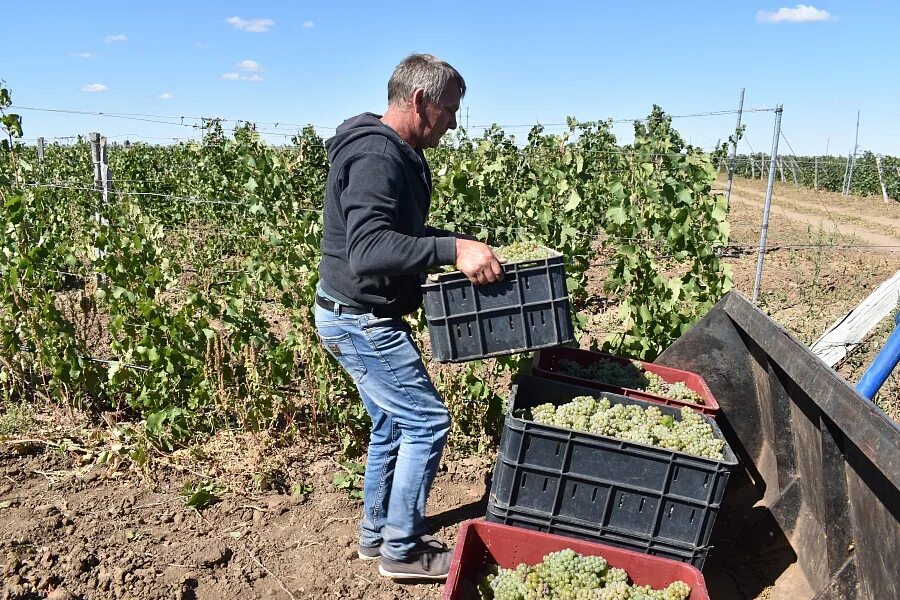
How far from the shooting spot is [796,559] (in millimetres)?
3039

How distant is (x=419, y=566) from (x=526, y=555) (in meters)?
0.60

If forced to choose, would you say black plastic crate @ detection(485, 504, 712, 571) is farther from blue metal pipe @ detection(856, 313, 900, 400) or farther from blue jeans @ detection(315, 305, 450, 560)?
blue metal pipe @ detection(856, 313, 900, 400)

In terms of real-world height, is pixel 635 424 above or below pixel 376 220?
below

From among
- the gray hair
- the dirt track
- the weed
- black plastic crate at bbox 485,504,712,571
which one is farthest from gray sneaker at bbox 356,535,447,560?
the dirt track

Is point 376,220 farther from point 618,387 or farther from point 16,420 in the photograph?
point 16,420

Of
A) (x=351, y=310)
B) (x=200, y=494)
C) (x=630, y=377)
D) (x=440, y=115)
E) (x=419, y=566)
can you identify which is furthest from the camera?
(x=200, y=494)

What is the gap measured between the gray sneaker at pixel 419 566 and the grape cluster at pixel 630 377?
1072mm

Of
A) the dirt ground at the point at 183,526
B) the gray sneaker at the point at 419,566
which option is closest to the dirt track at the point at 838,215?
the dirt ground at the point at 183,526

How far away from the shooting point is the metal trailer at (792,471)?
7.22 feet

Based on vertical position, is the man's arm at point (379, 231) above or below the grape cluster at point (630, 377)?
above

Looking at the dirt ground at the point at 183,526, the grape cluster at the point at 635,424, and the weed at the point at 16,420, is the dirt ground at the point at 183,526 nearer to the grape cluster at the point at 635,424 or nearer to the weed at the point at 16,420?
the weed at the point at 16,420

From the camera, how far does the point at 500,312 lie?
8.99 feet

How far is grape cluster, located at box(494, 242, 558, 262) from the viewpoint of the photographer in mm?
A: 2806

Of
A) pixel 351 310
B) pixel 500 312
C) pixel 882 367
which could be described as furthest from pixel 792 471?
pixel 351 310
